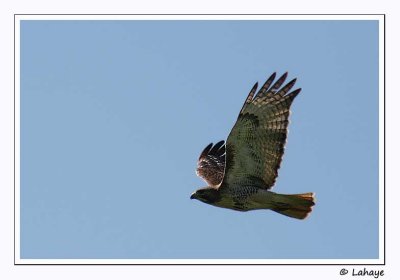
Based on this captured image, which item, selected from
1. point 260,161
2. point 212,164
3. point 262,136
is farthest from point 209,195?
point 212,164

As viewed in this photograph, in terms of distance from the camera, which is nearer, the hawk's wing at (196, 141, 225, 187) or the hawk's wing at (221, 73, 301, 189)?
the hawk's wing at (221, 73, 301, 189)

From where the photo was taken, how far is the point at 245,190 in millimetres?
8594

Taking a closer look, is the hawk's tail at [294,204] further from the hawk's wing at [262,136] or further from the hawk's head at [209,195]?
the hawk's head at [209,195]

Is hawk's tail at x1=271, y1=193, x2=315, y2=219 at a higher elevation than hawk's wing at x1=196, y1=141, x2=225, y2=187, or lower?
lower

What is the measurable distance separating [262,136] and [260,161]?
271 mm

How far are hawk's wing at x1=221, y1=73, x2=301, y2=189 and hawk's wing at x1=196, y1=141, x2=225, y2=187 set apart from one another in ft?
4.21

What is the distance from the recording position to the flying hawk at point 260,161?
8.52m

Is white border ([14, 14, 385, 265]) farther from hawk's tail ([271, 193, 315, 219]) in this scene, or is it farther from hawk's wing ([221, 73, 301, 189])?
hawk's wing ([221, 73, 301, 189])

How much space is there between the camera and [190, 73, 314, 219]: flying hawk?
28.0 ft

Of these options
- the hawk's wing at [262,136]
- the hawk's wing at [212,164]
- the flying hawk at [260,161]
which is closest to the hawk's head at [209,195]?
the flying hawk at [260,161]

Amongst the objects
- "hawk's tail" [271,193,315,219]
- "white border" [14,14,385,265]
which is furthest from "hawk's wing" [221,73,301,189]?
"white border" [14,14,385,265]

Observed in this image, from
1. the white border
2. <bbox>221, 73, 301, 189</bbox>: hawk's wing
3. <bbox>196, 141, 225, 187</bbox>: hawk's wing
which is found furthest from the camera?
<bbox>196, 141, 225, 187</bbox>: hawk's wing

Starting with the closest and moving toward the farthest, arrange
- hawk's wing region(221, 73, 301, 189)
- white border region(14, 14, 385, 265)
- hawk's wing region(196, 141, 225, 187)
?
white border region(14, 14, 385, 265), hawk's wing region(221, 73, 301, 189), hawk's wing region(196, 141, 225, 187)
